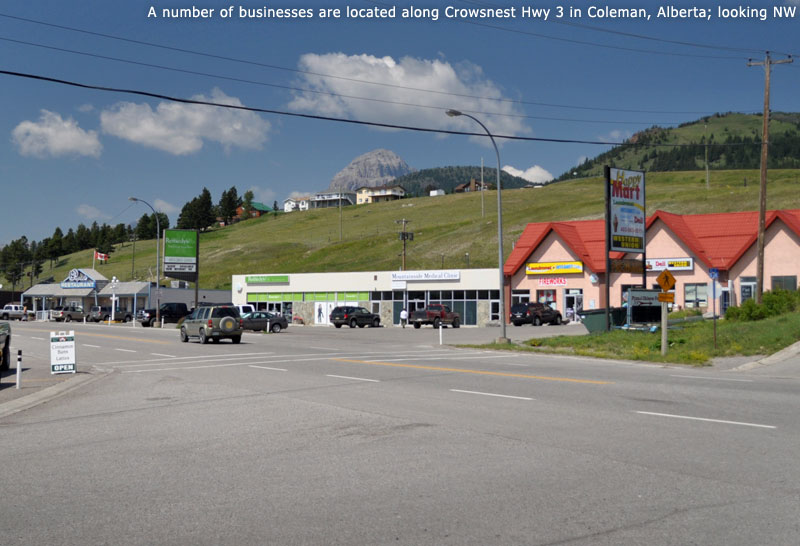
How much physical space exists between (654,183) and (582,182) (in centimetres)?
2144

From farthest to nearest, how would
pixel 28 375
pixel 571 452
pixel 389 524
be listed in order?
pixel 28 375
pixel 571 452
pixel 389 524

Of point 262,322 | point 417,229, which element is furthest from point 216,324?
point 417,229

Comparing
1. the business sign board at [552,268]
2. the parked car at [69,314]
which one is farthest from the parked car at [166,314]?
the business sign board at [552,268]

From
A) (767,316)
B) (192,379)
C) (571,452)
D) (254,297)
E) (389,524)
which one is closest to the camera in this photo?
(389,524)

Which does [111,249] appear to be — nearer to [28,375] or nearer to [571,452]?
[28,375]

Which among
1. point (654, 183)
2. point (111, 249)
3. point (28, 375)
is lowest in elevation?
point (28, 375)

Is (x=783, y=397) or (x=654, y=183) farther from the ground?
(x=654, y=183)

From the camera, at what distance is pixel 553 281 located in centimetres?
5853

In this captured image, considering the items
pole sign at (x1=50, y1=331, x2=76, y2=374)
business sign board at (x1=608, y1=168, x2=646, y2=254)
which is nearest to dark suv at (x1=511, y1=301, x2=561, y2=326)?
business sign board at (x1=608, y1=168, x2=646, y2=254)

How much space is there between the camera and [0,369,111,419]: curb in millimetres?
13672

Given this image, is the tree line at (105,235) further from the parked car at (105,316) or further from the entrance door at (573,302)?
the entrance door at (573,302)

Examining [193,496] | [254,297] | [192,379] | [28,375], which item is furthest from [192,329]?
[254,297]

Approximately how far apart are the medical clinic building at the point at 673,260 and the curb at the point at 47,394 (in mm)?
38835

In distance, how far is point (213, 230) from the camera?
180875 millimetres
